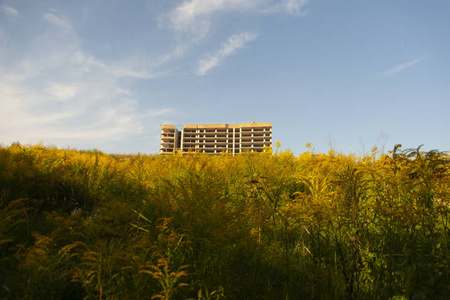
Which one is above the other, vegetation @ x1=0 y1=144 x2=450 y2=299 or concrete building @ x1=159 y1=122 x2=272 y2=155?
concrete building @ x1=159 y1=122 x2=272 y2=155

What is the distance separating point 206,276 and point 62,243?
1.81m

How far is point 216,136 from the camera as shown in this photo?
306ft

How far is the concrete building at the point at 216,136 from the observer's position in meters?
87.2

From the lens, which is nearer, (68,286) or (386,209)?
(68,286)

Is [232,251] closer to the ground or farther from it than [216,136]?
closer to the ground

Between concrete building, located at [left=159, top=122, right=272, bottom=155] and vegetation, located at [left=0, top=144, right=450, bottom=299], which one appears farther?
concrete building, located at [left=159, top=122, right=272, bottom=155]

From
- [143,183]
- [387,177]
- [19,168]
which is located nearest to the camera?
[387,177]

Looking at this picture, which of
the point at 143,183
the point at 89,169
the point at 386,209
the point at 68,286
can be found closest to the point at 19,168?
the point at 89,169

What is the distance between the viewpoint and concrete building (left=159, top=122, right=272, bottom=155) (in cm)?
8721

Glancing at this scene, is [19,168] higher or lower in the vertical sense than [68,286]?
higher

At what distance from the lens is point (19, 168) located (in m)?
4.22

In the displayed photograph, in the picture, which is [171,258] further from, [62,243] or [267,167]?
[267,167]

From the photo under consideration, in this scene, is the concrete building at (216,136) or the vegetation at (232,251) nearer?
the vegetation at (232,251)

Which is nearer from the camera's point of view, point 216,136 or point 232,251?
point 232,251
